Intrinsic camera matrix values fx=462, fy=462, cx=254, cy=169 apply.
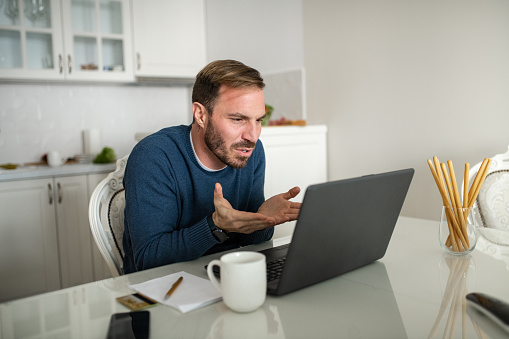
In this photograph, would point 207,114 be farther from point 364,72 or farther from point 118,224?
point 364,72

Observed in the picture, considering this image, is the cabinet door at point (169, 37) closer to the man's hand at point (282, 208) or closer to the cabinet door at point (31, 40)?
the cabinet door at point (31, 40)

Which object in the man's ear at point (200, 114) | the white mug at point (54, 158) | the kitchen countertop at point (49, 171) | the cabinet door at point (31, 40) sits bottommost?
the kitchen countertop at point (49, 171)

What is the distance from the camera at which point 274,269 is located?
40.7 inches

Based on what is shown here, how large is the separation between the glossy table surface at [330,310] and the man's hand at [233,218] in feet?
0.43

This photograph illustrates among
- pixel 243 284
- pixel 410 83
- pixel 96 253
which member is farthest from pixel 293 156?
pixel 243 284

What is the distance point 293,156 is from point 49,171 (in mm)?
1546

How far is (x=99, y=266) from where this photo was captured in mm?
3088

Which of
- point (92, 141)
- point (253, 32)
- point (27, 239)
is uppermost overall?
point (253, 32)

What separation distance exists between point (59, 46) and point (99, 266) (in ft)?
4.86

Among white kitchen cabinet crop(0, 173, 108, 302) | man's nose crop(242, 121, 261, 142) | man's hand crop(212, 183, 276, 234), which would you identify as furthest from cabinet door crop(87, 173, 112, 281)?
man's hand crop(212, 183, 276, 234)

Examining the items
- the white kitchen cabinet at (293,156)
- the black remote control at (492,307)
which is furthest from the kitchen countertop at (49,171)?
the black remote control at (492,307)

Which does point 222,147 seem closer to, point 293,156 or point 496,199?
point 496,199

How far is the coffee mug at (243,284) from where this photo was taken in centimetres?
81

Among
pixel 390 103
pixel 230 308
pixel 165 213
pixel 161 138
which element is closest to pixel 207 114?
pixel 161 138
